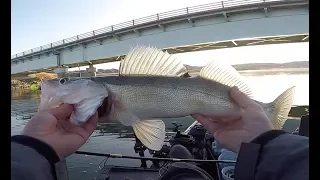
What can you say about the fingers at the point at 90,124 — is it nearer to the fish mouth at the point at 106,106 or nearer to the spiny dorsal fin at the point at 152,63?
the fish mouth at the point at 106,106

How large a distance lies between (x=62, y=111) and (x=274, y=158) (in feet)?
6.40

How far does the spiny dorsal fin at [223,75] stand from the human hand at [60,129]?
1.25 metres

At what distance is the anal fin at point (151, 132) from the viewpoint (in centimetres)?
282

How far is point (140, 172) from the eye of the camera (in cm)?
603

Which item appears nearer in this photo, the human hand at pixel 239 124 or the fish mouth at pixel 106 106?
Answer: the human hand at pixel 239 124

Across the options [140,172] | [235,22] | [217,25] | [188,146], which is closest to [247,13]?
[235,22]

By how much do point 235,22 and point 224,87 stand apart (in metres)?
14.2

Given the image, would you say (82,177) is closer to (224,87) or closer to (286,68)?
(224,87)

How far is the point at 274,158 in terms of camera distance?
1724 mm

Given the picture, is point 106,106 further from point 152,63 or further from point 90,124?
point 152,63

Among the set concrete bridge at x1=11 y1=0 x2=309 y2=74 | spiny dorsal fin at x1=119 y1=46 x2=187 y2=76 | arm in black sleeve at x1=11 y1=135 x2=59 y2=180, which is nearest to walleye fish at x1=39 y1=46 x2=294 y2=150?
spiny dorsal fin at x1=119 y1=46 x2=187 y2=76

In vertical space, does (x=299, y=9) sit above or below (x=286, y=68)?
above

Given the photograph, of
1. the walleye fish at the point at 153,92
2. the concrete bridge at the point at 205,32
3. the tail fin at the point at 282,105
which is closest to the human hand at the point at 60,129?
the walleye fish at the point at 153,92
